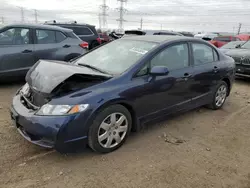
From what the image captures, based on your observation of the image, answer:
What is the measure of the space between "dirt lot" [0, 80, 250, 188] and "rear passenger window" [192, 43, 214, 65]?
124 centimetres

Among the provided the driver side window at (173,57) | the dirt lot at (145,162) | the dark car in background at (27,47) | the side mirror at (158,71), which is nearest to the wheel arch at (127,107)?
the dirt lot at (145,162)

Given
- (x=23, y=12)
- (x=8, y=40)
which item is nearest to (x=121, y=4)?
(x=23, y=12)

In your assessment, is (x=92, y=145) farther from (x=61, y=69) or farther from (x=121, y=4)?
(x=121, y=4)

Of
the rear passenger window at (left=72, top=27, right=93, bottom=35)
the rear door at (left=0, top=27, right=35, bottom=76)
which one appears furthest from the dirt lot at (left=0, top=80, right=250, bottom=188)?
the rear passenger window at (left=72, top=27, right=93, bottom=35)

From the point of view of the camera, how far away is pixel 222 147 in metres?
3.50

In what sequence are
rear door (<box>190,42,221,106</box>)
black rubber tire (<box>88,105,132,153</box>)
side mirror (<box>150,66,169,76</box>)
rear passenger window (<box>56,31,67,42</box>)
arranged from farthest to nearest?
1. rear passenger window (<box>56,31,67,42</box>)
2. rear door (<box>190,42,221,106</box>)
3. side mirror (<box>150,66,169,76</box>)
4. black rubber tire (<box>88,105,132,153</box>)

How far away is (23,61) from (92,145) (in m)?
3.75

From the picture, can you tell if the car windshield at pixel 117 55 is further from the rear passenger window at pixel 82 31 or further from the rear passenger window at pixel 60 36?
the rear passenger window at pixel 82 31

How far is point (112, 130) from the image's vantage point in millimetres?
3145

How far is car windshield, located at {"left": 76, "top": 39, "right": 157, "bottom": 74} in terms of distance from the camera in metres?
3.48

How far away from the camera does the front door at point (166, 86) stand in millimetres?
3385

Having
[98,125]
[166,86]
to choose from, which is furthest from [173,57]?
[98,125]

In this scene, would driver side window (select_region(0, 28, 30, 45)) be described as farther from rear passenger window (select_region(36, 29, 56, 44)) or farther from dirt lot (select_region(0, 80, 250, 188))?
dirt lot (select_region(0, 80, 250, 188))

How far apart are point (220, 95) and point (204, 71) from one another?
992 mm
